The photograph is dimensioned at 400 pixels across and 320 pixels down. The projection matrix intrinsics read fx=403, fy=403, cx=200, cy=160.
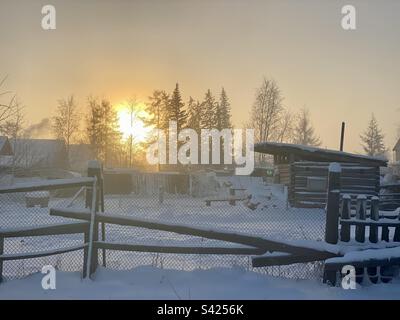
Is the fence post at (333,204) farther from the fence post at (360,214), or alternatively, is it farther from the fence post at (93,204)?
the fence post at (93,204)

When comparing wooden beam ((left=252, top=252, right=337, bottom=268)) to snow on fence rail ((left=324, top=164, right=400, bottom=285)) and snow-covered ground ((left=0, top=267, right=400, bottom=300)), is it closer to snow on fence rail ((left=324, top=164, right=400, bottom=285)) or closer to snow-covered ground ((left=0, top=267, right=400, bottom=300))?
snow-covered ground ((left=0, top=267, right=400, bottom=300))

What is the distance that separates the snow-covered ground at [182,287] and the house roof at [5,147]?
4744cm

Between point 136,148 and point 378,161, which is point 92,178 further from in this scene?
point 136,148

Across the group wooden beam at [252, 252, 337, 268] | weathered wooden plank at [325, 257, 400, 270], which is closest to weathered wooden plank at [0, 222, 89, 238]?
wooden beam at [252, 252, 337, 268]

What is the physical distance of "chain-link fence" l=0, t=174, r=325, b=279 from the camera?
7184 mm

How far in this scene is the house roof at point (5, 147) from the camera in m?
49.1

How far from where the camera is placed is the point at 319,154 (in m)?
21.2

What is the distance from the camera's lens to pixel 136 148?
55188mm

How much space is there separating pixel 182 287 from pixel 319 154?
16.9 m

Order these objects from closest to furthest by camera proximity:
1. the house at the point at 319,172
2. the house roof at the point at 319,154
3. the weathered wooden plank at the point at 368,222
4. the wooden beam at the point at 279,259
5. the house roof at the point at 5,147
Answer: the wooden beam at the point at 279,259, the weathered wooden plank at the point at 368,222, the house roof at the point at 319,154, the house at the point at 319,172, the house roof at the point at 5,147

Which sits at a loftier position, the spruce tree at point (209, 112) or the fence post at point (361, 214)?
the spruce tree at point (209, 112)

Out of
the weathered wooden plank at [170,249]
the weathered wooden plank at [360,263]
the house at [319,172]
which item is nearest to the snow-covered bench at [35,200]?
the house at [319,172]

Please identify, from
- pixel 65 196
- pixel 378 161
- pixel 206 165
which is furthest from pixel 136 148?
pixel 378 161

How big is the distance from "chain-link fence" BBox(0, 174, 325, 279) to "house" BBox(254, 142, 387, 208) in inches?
49.4
